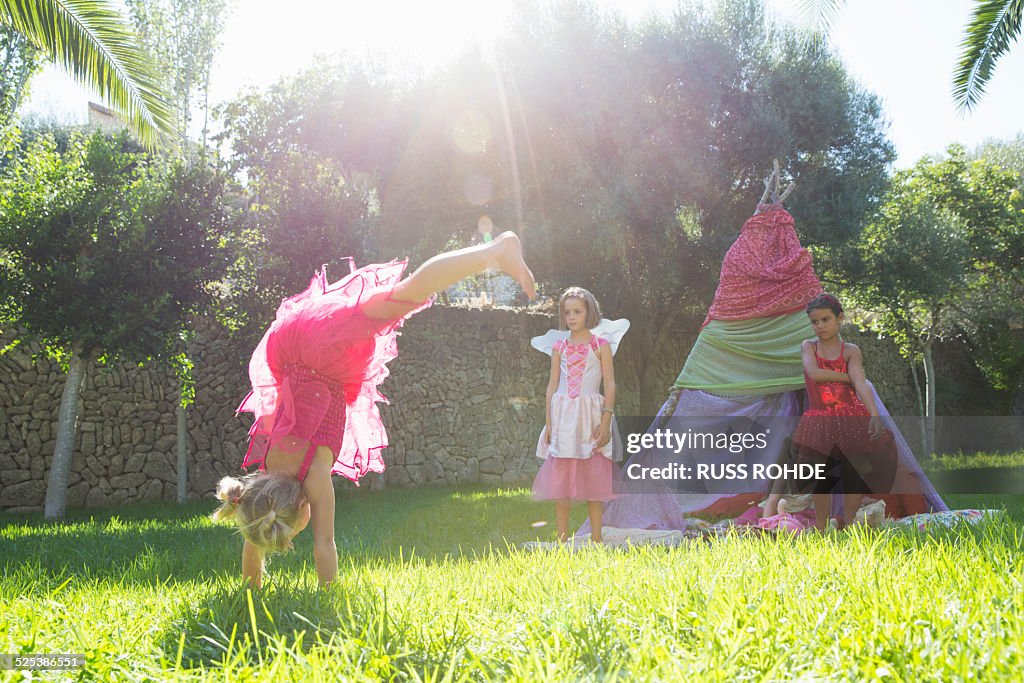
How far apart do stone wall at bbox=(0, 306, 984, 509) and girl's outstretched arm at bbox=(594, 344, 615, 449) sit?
18.1ft

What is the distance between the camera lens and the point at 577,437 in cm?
570

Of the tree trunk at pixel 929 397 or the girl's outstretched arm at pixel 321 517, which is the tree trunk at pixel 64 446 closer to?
the girl's outstretched arm at pixel 321 517

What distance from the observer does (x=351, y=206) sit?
32.0 ft

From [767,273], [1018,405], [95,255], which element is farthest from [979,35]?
[1018,405]

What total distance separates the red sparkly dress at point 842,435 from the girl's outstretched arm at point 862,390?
0.06 metres

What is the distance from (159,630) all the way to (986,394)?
19.7 meters

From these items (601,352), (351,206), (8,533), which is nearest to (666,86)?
(351,206)

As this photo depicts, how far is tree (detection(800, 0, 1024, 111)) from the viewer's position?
6873 mm

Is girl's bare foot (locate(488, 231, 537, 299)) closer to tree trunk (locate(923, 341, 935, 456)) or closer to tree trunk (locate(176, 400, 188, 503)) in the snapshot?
tree trunk (locate(176, 400, 188, 503))

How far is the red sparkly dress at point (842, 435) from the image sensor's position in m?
5.41

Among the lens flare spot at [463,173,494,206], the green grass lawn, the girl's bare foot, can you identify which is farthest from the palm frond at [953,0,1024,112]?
the lens flare spot at [463,173,494,206]

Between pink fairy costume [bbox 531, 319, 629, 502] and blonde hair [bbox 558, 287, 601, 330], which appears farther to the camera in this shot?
blonde hair [bbox 558, 287, 601, 330]

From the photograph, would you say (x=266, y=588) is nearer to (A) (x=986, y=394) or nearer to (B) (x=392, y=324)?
(B) (x=392, y=324)

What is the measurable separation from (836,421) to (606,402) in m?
1.59
